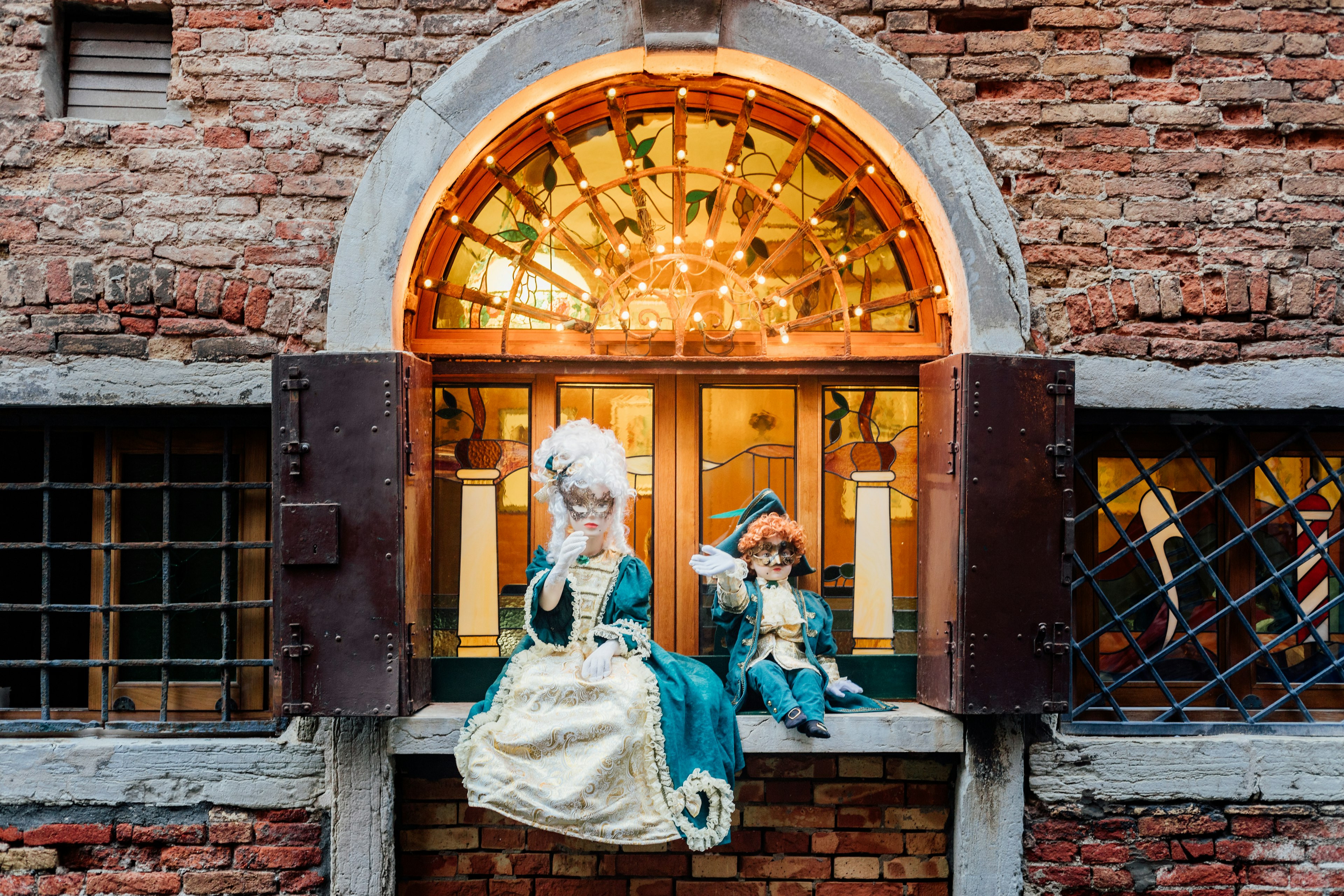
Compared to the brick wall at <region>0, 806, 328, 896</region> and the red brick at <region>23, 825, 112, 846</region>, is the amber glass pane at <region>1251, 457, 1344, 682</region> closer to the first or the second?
the brick wall at <region>0, 806, 328, 896</region>

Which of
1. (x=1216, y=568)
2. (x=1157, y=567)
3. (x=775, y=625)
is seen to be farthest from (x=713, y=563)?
(x=1216, y=568)

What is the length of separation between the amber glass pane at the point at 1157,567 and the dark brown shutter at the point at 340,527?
115 inches

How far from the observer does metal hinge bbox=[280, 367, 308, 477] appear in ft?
10.5

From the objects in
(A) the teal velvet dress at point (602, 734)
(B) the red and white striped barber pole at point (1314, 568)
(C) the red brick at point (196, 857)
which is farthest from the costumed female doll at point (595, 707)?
(B) the red and white striped barber pole at point (1314, 568)

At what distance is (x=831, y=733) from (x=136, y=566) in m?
2.95

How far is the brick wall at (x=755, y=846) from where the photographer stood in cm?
358

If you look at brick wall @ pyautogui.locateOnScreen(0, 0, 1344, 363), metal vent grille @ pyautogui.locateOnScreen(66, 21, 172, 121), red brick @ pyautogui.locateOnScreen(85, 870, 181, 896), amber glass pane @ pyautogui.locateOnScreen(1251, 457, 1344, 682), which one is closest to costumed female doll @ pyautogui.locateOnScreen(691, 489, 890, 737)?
brick wall @ pyautogui.locateOnScreen(0, 0, 1344, 363)

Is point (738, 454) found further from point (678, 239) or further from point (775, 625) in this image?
point (678, 239)

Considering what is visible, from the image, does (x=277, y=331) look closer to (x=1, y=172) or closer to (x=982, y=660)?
(x=1, y=172)

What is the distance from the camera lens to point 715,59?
349cm

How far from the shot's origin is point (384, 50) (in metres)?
3.47

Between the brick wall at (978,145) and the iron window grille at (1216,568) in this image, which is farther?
the iron window grille at (1216,568)

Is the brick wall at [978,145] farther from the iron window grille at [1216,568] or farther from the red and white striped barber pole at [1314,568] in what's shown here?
the red and white striped barber pole at [1314,568]

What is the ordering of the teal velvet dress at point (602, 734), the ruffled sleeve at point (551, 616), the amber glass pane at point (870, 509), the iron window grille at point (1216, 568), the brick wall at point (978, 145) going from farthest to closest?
the amber glass pane at point (870, 509) < the iron window grille at point (1216, 568) < the brick wall at point (978, 145) < the ruffled sleeve at point (551, 616) < the teal velvet dress at point (602, 734)
